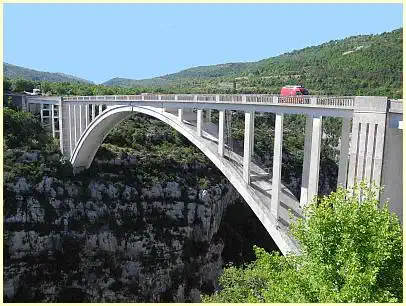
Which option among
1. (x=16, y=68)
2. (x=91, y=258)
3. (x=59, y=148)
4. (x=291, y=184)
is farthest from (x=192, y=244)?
(x=16, y=68)

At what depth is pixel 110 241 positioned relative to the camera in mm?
33406

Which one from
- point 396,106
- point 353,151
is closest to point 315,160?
point 353,151

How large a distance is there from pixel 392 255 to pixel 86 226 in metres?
28.0

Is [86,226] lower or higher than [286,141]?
lower

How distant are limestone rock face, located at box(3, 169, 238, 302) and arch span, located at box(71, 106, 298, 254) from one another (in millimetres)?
3217

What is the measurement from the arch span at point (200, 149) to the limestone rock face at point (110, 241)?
10.6 feet

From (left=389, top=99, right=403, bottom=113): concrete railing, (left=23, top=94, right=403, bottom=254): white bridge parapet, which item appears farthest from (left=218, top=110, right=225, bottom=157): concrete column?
(left=389, top=99, right=403, bottom=113): concrete railing

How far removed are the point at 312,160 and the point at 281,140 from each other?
6.17ft

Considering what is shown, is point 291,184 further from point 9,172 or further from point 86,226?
point 9,172

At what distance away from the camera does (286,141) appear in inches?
1921

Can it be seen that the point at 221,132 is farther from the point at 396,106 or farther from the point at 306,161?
the point at 396,106

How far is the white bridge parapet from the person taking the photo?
38.2 feet

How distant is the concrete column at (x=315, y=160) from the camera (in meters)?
13.0

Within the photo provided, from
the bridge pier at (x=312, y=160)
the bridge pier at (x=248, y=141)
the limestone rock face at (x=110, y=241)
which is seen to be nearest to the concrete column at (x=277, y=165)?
the bridge pier at (x=312, y=160)
